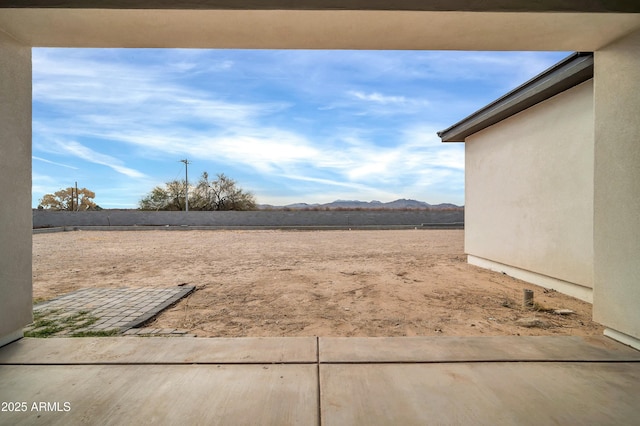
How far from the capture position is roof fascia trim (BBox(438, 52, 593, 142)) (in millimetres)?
4051

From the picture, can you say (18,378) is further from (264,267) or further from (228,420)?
(264,267)

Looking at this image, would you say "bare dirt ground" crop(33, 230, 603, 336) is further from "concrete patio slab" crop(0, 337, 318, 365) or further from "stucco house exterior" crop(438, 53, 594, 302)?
"concrete patio slab" crop(0, 337, 318, 365)

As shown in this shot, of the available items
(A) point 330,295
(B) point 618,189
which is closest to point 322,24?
(B) point 618,189

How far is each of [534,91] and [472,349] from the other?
4580mm

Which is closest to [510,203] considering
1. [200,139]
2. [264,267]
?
[264,267]

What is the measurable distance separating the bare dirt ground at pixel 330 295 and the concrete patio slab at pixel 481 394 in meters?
1.19

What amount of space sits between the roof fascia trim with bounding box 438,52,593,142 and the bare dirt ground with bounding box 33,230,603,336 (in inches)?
132

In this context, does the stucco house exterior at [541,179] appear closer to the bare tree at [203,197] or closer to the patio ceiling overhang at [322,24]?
the patio ceiling overhang at [322,24]

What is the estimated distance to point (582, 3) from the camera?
2150 millimetres

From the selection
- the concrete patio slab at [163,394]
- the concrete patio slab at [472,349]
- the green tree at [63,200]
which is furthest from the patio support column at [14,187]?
the green tree at [63,200]

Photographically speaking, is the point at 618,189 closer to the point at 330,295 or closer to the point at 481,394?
the point at 481,394

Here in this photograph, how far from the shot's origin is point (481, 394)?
1878mm

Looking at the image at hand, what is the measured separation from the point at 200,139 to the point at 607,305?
4100cm

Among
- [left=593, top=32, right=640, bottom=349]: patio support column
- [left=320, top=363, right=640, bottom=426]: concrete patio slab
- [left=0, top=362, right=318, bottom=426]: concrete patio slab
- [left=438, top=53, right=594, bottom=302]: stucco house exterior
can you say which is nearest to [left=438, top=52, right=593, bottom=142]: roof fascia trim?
[left=438, top=53, right=594, bottom=302]: stucco house exterior
